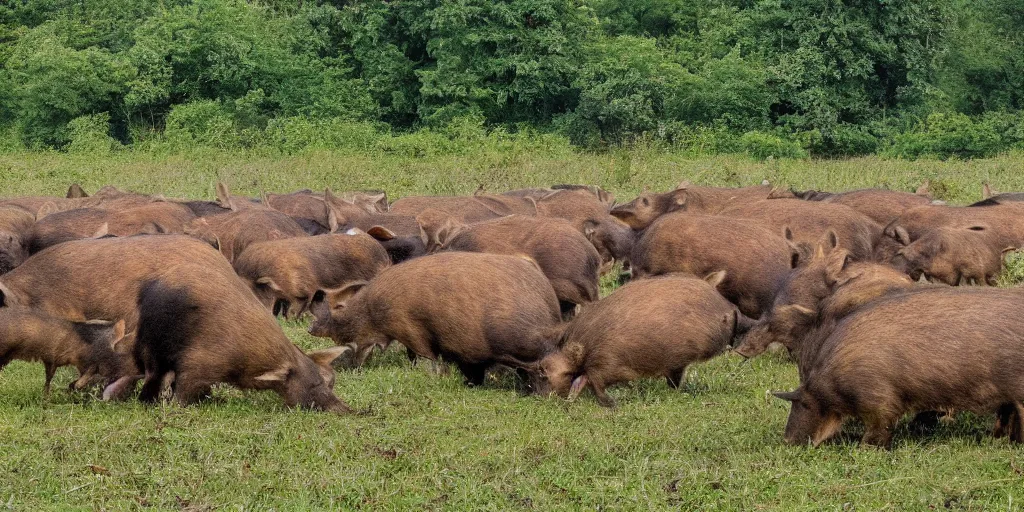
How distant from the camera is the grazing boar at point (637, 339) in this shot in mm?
7012

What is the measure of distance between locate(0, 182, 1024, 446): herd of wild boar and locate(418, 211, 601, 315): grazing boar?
0.02 metres

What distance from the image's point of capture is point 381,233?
409 inches

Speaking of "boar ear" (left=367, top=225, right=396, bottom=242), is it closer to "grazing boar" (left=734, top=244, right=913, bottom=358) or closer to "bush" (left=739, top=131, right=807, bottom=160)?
"grazing boar" (left=734, top=244, right=913, bottom=358)

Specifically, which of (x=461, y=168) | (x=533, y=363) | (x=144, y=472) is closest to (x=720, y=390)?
(x=533, y=363)

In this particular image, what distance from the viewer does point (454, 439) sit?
615 centimetres

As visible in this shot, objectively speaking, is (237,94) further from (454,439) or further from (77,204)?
(454,439)

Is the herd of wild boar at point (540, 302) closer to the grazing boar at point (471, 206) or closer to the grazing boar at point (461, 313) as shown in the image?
the grazing boar at point (461, 313)

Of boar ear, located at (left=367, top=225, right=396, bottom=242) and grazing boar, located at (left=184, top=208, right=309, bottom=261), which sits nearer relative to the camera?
boar ear, located at (left=367, top=225, right=396, bottom=242)

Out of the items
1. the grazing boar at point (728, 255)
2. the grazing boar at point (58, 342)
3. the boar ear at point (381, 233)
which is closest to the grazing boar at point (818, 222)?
the grazing boar at point (728, 255)

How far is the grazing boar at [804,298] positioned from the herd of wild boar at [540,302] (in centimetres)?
2

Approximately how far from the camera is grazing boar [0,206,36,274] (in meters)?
9.57

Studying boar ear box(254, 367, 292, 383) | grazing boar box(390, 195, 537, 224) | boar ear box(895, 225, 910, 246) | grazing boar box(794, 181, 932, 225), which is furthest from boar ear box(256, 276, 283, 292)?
grazing boar box(794, 181, 932, 225)

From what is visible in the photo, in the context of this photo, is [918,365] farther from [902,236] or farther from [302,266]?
[302,266]

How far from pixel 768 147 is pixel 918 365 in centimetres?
2170
